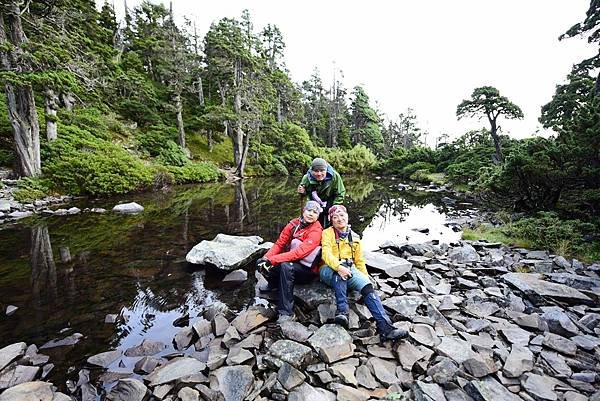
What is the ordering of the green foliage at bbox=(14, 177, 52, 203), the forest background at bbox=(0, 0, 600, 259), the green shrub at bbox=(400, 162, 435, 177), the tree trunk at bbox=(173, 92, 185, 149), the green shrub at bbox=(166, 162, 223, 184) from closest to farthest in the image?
the forest background at bbox=(0, 0, 600, 259) → the green foliage at bbox=(14, 177, 52, 203) → the green shrub at bbox=(166, 162, 223, 184) → the tree trunk at bbox=(173, 92, 185, 149) → the green shrub at bbox=(400, 162, 435, 177)

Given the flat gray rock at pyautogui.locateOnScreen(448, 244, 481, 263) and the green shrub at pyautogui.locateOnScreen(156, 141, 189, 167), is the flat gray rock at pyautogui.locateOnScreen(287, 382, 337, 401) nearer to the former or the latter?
the flat gray rock at pyautogui.locateOnScreen(448, 244, 481, 263)

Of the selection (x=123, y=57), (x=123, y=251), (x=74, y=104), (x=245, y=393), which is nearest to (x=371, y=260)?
(x=245, y=393)

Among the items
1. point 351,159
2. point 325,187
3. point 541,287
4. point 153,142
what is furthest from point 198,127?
point 541,287

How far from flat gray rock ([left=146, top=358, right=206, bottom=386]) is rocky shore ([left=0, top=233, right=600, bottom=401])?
13 millimetres

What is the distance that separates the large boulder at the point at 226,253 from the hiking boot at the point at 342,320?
3149 millimetres

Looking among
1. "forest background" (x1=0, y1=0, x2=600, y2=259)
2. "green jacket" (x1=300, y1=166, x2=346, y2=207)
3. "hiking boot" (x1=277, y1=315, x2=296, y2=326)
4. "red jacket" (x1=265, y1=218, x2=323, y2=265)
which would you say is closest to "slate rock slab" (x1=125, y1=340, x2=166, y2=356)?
"hiking boot" (x1=277, y1=315, x2=296, y2=326)

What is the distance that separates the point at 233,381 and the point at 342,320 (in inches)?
53.9

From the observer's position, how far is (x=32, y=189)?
12.6 m

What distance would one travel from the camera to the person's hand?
3639 millimetres

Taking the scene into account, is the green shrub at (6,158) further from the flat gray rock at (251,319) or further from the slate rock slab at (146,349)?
the flat gray rock at (251,319)

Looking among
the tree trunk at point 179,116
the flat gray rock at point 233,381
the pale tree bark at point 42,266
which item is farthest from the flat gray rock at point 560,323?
the tree trunk at point 179,116

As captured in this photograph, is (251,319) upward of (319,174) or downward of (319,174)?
downward

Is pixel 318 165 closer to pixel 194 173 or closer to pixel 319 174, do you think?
pixel 319 174

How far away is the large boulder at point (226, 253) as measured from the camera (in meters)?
6.16
